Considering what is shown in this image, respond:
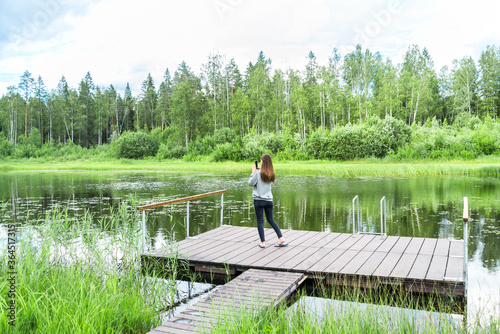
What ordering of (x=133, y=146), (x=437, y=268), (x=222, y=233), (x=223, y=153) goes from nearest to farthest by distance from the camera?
1. (x=437, y=268)
2. (x=222, y=233)
3. (x=223, y=153)
4. (x=133, y=146)

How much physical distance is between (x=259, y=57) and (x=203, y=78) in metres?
9.70

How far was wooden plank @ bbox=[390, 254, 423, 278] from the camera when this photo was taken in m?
5.83

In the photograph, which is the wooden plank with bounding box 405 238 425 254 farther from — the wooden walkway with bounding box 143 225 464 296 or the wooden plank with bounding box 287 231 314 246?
the wooden plank with bounding box 287 231 314 246

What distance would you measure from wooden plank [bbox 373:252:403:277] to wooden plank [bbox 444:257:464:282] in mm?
758

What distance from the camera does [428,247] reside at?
7.54 metres

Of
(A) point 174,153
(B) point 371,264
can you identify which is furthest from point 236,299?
(A) point 174,153

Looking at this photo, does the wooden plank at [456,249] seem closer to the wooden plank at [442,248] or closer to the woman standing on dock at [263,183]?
the wooden plank at [442,248]

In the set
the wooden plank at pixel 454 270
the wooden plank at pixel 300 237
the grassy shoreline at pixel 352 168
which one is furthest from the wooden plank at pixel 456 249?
the grassy shoreline at pixel 352 168

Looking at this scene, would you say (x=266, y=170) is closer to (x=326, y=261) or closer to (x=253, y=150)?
(x=326, y=261)

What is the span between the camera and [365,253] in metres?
7.18

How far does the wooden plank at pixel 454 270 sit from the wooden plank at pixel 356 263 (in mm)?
1229

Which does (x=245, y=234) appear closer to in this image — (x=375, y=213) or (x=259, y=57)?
(x=375, y=213)

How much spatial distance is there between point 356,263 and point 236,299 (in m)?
2.40

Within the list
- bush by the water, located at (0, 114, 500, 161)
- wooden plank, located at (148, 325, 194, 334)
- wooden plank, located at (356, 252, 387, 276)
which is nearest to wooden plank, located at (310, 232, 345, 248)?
wooden plank, located at (356, 252, 387, 276)
